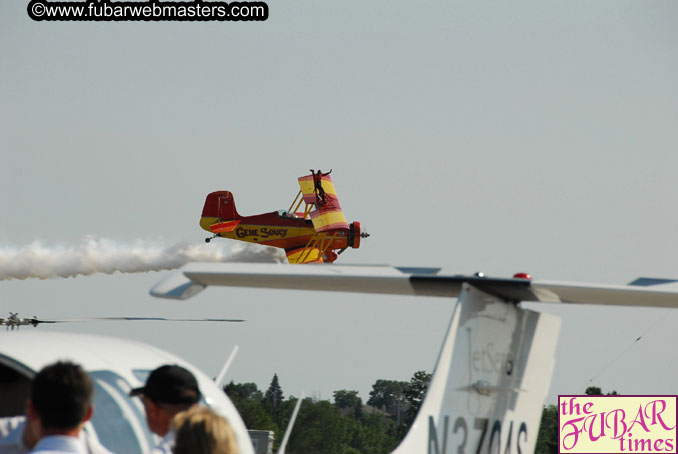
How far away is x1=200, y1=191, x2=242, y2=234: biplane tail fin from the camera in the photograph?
47844 millimetres

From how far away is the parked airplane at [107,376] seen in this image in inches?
208

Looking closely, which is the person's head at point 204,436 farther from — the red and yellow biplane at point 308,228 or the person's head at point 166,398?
the red and yellow biplane at point 308,228

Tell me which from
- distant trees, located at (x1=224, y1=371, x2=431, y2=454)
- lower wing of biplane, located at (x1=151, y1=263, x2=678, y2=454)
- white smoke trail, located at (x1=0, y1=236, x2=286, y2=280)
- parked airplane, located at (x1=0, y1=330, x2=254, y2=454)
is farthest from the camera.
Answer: distant trees, located at (x1=224, y1=371, x2=431, y2=454)

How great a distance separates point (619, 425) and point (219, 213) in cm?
3801

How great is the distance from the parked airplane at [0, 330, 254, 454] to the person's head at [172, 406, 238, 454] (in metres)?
1.77

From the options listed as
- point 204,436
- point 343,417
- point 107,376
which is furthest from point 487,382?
point 343,417

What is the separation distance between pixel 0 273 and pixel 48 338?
29.5 m

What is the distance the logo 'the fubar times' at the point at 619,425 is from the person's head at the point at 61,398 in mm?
7819

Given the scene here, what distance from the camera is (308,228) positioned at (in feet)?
148

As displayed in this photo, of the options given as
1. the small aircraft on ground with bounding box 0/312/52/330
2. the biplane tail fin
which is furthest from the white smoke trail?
the small aircraft on ground with bounding box 0/312/52/330

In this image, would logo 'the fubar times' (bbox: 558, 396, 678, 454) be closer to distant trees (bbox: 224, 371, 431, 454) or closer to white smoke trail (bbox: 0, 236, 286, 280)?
white smoke trail (bbox: 0, 236, 286, 280)

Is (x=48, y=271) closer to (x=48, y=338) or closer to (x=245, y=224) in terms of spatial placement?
(x=245, y=224)

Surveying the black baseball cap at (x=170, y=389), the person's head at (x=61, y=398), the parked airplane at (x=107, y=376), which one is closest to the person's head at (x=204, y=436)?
the person's head at (x=61, y=398)

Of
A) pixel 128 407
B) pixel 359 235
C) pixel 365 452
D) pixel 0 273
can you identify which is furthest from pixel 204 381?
pixel 365 452
